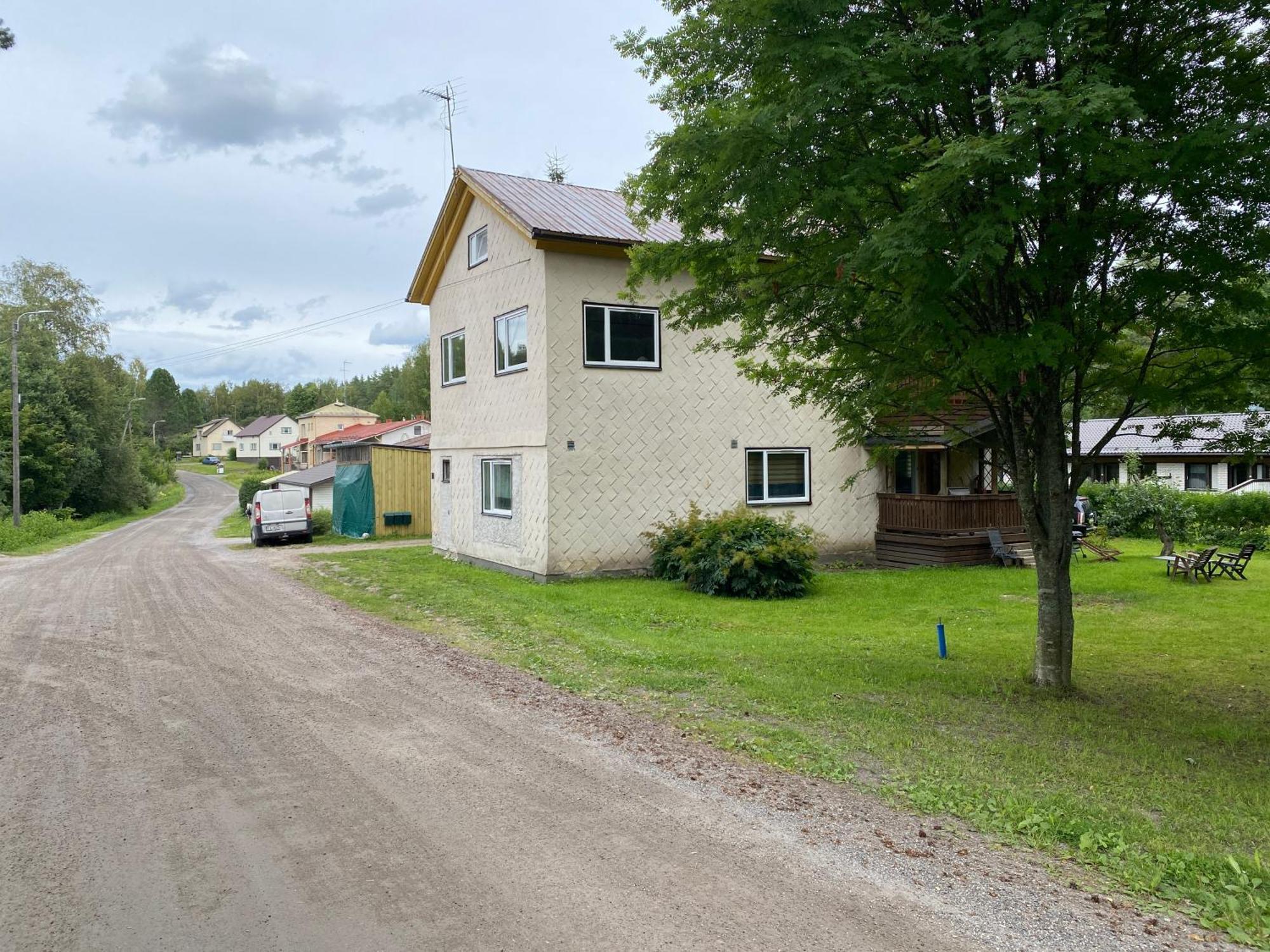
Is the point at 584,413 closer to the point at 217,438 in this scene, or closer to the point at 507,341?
the point at 507,341

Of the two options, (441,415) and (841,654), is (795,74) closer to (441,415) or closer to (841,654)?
(841,654)

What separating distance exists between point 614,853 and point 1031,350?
4569 mm

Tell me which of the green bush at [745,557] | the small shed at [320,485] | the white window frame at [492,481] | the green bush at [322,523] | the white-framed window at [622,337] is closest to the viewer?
the green bush at [745,557]

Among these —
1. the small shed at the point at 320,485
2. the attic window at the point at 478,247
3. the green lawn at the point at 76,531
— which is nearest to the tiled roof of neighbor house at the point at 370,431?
the small shed at the point at 320,485

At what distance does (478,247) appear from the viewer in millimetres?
18438

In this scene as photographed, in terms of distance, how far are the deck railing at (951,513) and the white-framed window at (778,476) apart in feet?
6.79

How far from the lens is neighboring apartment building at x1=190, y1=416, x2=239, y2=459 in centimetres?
12625

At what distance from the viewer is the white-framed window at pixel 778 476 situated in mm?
17906

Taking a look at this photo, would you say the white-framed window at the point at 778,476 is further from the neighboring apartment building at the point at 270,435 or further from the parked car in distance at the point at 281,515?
the neighboring apartment building at the point at 270,435

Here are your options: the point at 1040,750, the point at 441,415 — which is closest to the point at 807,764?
the point at 1040,750

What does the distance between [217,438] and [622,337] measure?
129538 mm

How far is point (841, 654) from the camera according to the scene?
31.1 ft

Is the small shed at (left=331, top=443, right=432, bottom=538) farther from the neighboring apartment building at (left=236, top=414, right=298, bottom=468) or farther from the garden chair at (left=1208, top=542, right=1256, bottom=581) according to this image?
the neighboring apartment building at (left=236, top=414, right=298, bottom=468)

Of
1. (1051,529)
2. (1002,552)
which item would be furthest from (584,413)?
(1002,552)
